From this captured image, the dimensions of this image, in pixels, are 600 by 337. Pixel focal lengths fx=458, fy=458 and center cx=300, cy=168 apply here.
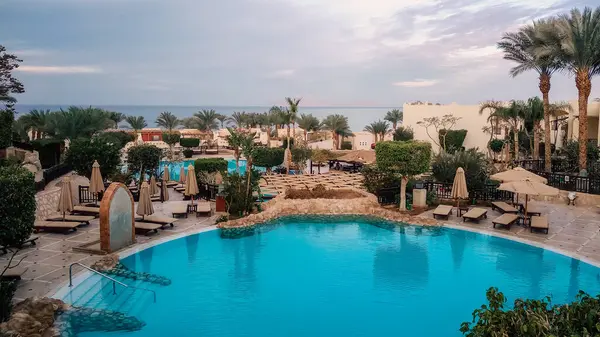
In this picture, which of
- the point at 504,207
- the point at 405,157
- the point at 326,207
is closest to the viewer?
the point at 504,207

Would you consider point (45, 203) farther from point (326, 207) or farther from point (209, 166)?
point (326, 207)

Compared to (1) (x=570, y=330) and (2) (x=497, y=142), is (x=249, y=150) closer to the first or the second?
(1) (x=570, y=330)

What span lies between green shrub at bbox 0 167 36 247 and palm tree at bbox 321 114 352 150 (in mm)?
42250

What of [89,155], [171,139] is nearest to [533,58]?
[89,155]

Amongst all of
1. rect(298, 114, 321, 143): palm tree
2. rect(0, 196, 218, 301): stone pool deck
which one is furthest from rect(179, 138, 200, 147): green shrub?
rect(0, 196, 218, 301): stone pool deck

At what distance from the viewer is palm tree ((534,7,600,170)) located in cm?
2234

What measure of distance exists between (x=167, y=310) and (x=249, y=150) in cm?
1078

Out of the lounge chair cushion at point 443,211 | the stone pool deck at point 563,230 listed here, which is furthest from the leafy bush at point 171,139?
the lounge chair cushion at point 443,211

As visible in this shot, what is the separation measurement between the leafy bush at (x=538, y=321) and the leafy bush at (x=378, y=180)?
15745 mm

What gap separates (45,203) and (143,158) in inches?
231

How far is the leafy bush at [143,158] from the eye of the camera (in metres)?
23.3

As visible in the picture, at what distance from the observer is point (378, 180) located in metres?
22.0

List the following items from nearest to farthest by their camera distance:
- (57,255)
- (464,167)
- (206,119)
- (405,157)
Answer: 1. (57,255)
2. (405,157)
3. (464,167)
4. (206,119)

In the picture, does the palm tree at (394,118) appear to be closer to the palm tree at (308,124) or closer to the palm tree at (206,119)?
the palm tree at (308,124)
